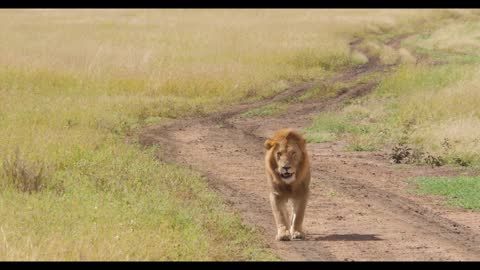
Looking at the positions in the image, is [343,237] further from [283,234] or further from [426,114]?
[426,114]

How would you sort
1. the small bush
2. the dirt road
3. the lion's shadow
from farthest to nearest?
1. the small bush
2. the lion's shadow
3. the dirt road

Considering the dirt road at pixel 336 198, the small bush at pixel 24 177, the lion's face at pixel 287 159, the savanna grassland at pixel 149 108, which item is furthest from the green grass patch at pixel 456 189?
the small bush at pixel 24 177

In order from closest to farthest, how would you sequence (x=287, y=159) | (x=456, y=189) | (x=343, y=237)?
(x=287, y=159)
(x=343, y=237)
(x=456, y=189)

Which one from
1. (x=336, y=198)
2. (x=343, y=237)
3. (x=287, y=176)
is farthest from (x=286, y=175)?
(x=336, y=198)

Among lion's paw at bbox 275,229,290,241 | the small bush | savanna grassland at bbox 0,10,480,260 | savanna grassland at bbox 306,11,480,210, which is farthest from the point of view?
savanna grassland at bbox 306,11,480,210

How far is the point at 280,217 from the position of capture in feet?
29.4

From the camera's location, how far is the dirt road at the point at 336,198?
8727 millimetres

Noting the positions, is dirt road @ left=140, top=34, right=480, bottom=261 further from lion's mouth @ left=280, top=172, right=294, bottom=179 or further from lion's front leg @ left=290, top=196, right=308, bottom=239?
lion's mouth @ left=280, top=172, right=294, bottom=179

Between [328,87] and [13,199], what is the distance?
52.1ft

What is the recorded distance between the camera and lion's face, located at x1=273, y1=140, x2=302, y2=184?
8.74 meters

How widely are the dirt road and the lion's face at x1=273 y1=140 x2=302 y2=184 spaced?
24.4 inches

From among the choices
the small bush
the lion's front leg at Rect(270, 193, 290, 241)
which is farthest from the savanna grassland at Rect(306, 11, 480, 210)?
the small bush

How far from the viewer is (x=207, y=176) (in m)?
12.9

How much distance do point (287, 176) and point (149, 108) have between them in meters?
11.5
